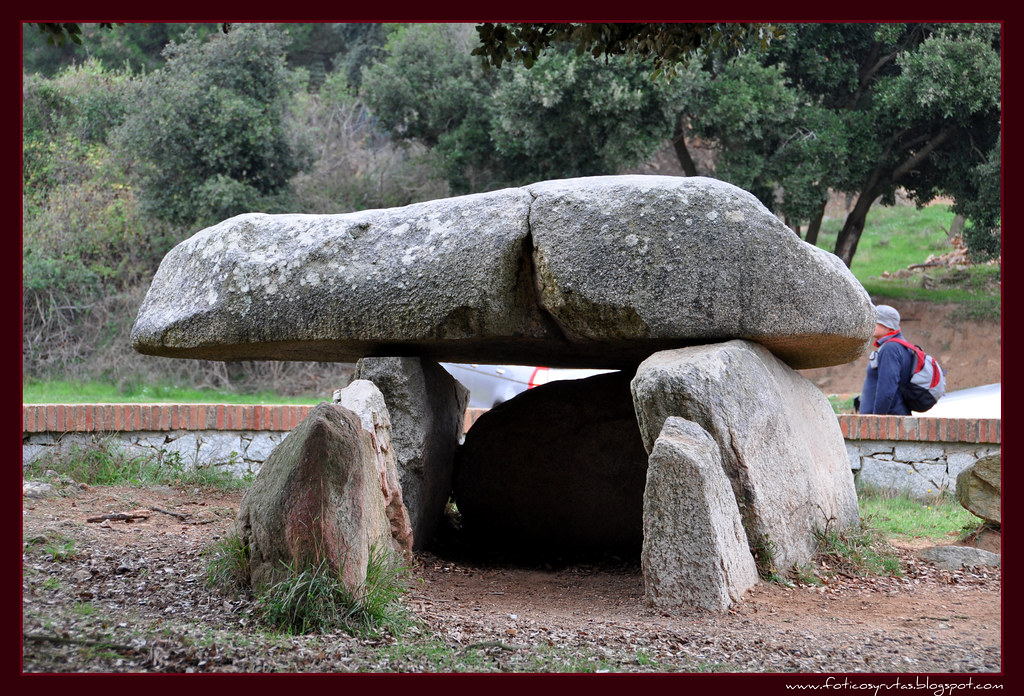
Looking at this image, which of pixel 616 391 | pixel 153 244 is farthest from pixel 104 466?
pixel 153 244

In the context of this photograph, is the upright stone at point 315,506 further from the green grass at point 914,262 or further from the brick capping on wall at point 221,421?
the green grass at point 914,262

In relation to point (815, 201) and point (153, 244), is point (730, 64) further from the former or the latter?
point (153, 244)

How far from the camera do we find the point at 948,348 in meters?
15.1

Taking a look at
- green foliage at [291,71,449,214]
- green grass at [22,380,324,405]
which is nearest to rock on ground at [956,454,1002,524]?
green grass at [22,380,324,405]

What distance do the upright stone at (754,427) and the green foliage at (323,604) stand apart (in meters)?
1.56

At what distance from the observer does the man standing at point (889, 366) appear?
7430mm

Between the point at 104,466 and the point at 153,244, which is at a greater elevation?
the point at 153,244

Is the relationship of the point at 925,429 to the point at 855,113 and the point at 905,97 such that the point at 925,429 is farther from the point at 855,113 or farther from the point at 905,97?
the point at 855,113

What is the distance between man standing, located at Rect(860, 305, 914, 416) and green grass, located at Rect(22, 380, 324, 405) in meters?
8.03

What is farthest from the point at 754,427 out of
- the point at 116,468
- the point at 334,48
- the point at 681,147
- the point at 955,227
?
the point at 334,48

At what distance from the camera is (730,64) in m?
13.7

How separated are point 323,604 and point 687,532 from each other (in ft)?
5.12

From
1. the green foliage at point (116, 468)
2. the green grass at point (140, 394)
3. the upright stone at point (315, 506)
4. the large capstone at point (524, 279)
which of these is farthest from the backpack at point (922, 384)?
the green grass at point (140, 394)

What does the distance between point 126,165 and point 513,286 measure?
44.5ft
